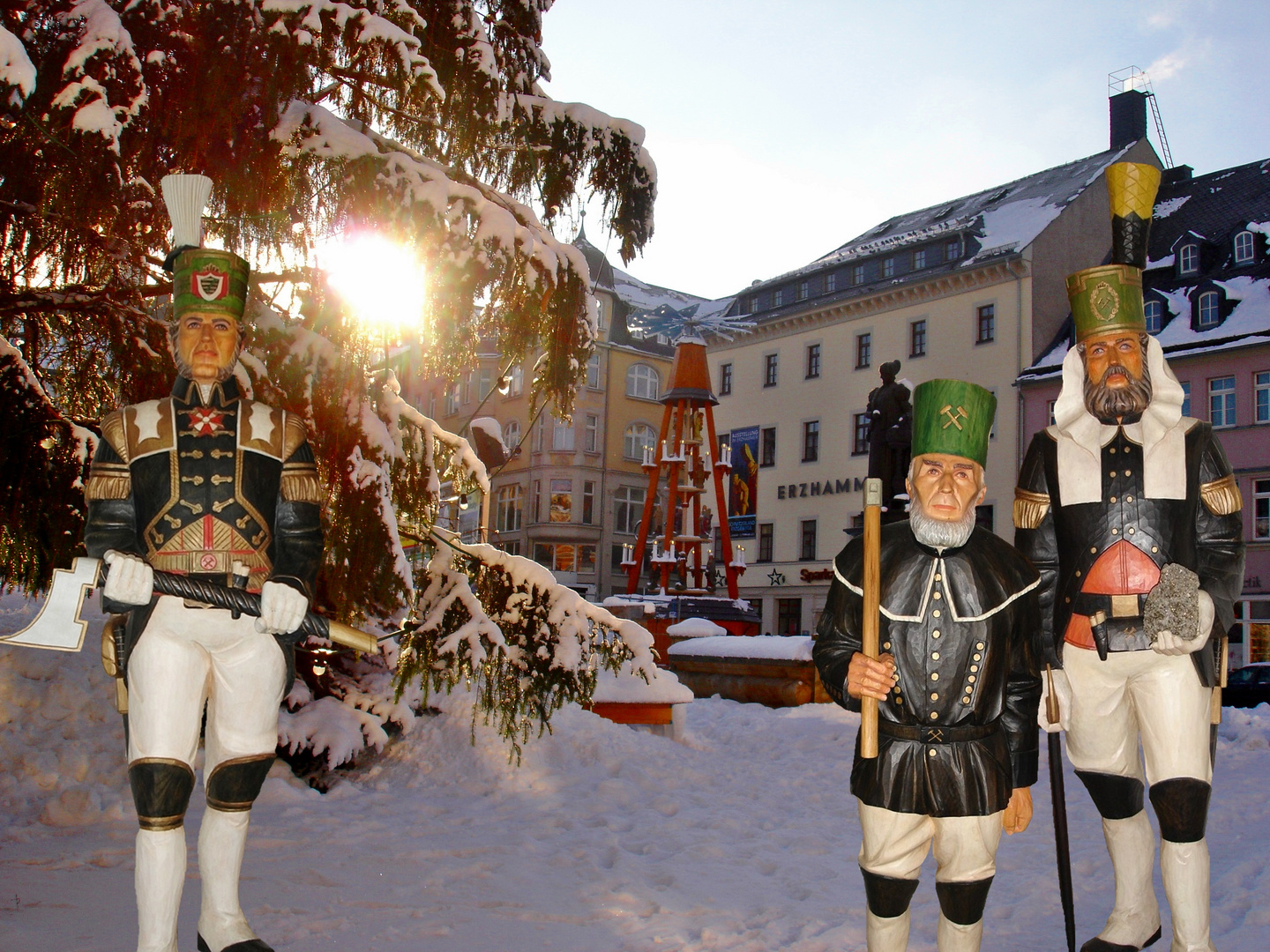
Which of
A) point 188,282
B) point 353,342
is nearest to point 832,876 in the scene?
point 353,342

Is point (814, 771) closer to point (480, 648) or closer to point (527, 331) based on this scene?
point (480, 648)

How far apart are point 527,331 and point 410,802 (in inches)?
121

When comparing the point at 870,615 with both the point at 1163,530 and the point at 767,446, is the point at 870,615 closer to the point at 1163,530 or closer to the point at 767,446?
the point at 1163,530

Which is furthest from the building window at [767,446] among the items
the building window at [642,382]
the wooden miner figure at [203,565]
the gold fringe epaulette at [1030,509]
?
the wooden miner figure at [203,565]

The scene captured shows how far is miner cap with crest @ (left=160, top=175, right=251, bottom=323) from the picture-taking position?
4211mm

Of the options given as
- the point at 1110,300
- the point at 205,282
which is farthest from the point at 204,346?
the point at 1110,300

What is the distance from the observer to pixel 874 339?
122 ft

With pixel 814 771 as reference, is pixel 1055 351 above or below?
above

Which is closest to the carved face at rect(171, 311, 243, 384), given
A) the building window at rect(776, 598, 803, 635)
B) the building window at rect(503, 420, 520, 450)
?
the building window at rect(776, 598, 803, 635)

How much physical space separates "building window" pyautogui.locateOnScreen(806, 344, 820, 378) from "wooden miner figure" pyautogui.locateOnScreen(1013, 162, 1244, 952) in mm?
35225

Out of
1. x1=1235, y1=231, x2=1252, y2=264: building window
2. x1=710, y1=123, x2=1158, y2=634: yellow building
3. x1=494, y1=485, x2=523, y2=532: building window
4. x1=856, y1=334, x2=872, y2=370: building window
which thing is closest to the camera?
x1=1235, y1=231, x2=1252, y2=264: building window

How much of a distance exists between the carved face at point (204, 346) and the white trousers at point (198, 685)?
82 cm

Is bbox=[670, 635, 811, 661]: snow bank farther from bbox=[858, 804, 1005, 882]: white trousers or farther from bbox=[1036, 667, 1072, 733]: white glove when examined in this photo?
bbox=[858, 804, 1005, 882]: white trousers

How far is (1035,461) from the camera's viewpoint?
14.9 feet
